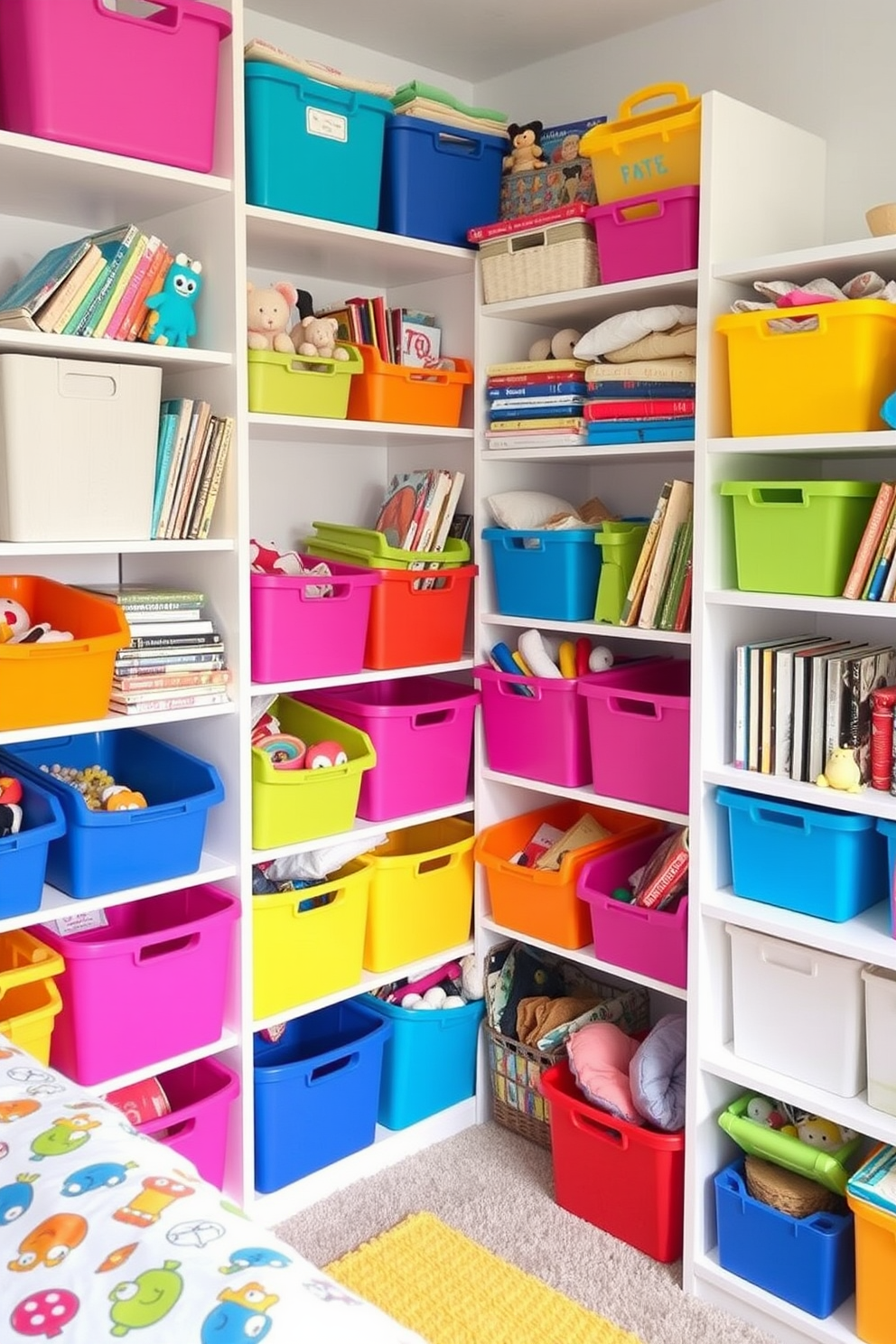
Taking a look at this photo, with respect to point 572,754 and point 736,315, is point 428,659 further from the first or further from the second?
point 736,315

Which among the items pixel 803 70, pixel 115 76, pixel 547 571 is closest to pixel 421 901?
pixel 547 571

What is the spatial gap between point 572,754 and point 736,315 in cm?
93

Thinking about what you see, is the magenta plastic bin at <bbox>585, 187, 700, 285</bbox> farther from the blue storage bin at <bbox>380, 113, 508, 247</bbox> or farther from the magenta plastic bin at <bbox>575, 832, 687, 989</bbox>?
the magenta plastic bin at <bbox>575, 832, 687, 989</bbox>

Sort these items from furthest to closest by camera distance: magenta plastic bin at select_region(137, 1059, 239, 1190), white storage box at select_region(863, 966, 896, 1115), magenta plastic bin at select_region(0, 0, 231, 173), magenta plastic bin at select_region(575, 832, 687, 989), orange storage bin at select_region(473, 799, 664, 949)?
orange storage bin at select_region(473, 799, 664, 949) < magenta plastic bin at select_region(575, 832, 687, 989) < magenta plastic bin at select_region(137, 1059, 239, 1190) < white storage box at select_region(863, 966, 896, 1115) < magenta plastic bin at select_region(0, 0, 231, 173)

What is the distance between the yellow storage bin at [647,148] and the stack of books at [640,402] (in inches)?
12.3

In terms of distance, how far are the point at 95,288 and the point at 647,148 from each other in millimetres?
1010

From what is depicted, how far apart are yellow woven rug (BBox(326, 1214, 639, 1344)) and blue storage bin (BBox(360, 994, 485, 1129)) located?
0.32m

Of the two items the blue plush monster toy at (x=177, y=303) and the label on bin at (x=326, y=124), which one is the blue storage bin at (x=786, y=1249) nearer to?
the blue plush monster toy at (x=177, y=303)

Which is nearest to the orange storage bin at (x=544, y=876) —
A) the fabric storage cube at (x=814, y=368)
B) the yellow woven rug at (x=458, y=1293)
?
the yellow woven rug at (x=458, y=1293)

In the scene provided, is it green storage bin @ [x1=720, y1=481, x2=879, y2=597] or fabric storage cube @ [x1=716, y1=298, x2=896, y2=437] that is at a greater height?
fabric storage cube @ [x1=716, y1=298, x2=896, y2=437]

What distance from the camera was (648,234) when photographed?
2.26m

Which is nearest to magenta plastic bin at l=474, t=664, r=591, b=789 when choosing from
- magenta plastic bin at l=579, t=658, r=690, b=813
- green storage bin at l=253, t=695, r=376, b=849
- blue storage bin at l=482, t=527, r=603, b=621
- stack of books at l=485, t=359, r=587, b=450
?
magenta plastic bin at l=579, t=658, r=690, b=813

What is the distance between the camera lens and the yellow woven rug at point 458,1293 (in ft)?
7.02

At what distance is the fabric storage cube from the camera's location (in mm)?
1933
